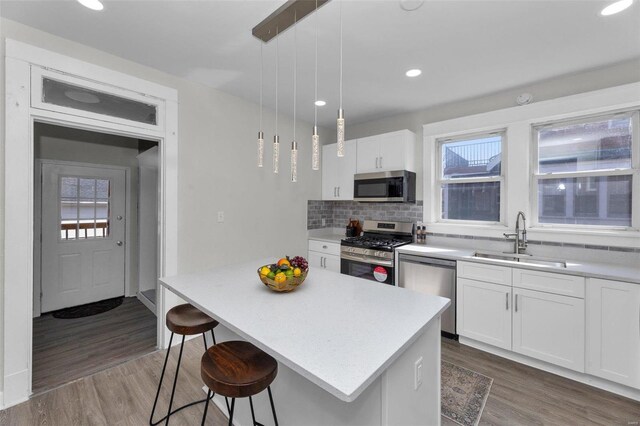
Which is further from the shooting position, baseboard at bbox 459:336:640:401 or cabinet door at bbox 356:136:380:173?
cabinet door at bbox 356:136:380:173

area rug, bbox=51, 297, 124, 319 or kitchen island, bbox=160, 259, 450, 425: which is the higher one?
kitchen island, bbox=160, 259, 450, 425

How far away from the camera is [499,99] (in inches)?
118

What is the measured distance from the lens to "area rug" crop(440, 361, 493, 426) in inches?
72.9

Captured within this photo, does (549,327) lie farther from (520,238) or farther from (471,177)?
(471,177)

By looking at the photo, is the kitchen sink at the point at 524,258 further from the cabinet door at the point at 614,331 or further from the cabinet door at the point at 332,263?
the cabinet door at the point at 332,263

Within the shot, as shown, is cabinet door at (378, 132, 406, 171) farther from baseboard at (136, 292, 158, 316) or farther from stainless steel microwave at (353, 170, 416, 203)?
baseboard at (136, 292, 158, 316)

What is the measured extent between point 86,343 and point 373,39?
375cm

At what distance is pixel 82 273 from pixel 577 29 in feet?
18.3

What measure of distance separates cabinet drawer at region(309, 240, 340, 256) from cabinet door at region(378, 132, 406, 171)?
3.90ft

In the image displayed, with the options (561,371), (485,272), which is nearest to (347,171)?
(485,272)

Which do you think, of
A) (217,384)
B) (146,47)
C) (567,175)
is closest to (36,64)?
(146,47)

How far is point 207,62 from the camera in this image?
2438mm

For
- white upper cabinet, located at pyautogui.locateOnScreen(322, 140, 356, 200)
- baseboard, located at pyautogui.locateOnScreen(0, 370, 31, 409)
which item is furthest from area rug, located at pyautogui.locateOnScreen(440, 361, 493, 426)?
baseboard, located at pyautogui.locateOnScreen(0, 370, 31, 409)

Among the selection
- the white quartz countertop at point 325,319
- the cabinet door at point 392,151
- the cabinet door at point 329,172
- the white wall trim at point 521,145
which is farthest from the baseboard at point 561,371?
Answer: the cabinet door at point 329,172
